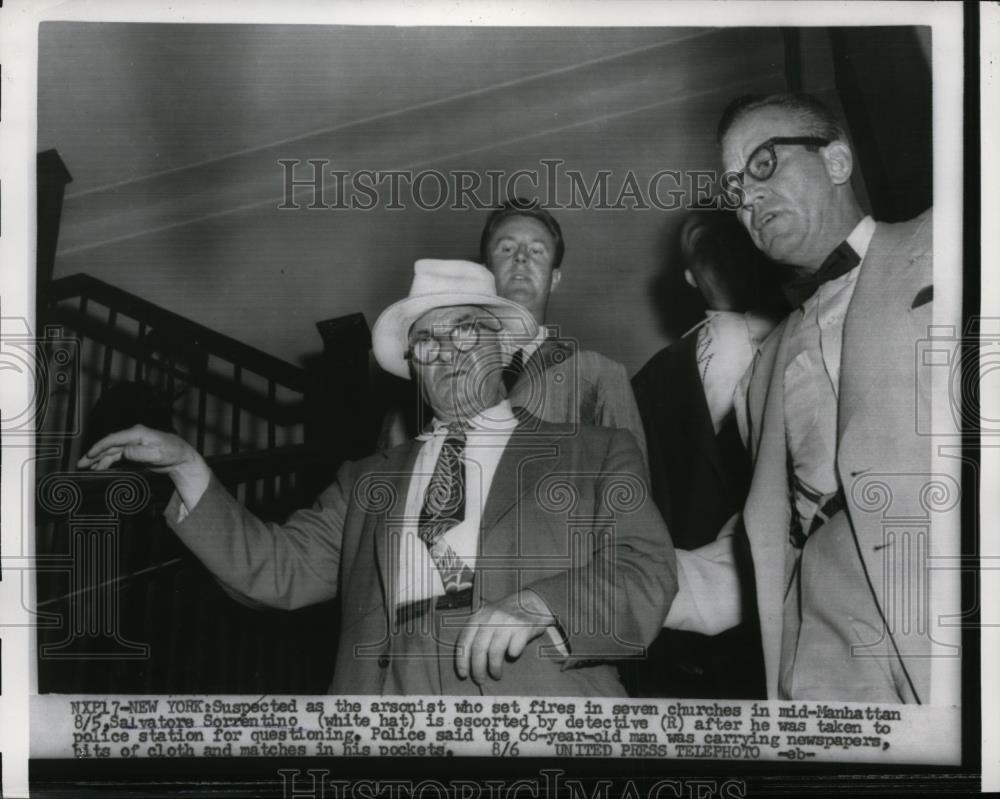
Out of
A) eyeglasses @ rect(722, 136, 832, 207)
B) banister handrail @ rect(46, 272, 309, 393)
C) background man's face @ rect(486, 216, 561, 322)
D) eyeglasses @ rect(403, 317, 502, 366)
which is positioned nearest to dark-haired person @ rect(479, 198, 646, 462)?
background man's face @ rect(486, 216, 561, 322)

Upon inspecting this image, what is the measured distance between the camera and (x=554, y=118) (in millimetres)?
3674

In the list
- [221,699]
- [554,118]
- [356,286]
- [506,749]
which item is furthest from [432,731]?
[554,118]

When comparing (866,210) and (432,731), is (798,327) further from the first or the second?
(432,731)

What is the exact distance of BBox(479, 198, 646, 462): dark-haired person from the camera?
3582 mm

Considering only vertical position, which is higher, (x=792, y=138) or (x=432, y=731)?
(x=792, y=138)

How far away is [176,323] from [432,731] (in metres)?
1.49

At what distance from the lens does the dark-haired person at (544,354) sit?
3.58 meters

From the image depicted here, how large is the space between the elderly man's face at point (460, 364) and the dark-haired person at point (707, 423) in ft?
1.51

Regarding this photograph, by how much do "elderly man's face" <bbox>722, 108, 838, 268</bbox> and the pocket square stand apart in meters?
0.31

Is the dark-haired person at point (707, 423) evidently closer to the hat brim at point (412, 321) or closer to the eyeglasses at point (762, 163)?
the eyeglasses at point (762, 163)

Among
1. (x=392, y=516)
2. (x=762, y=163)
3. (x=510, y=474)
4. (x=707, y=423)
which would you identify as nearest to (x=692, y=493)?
(x=707, y=423)

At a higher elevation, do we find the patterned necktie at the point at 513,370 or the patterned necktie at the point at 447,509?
the patterned necktie at the point at 513,370

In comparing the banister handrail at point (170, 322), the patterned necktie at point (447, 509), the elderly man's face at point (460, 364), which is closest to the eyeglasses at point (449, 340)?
the elderly man's face at point (460, 364)

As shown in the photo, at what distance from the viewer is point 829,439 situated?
3.50 m
